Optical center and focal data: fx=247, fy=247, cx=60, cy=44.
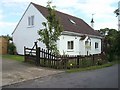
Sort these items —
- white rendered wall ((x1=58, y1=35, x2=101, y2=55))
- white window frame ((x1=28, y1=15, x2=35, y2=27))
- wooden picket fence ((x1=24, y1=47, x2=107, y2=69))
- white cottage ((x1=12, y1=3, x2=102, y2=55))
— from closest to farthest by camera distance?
wooden picket fence ((x1=24, y1=47, x2=107, y2=69)), white rendered wall ((x1=58, y1=35, x2=101, y2=55)), white cottage ((x1=12, y1=3, x2=102, y2=55)), white window frame ((x1=28, y1=15, x2=35, y2=27))

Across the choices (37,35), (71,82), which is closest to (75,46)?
(37,35)

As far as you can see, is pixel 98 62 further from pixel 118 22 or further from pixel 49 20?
pixel 118 22

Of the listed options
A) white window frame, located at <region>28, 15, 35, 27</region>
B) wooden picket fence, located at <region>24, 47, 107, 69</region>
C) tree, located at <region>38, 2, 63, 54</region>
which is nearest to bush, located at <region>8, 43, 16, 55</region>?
white window frame, located at <region>28, 15, 35, 27</region>

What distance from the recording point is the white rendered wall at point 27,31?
97.0 feet

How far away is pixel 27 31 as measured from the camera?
31.1 m

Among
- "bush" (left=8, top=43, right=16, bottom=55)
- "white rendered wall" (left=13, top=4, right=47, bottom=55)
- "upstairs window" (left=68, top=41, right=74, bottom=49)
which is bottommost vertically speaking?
"bush" (left=8, top=43, right=16, bottom=55)

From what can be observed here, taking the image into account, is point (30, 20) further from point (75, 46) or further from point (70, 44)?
point (75, 46)

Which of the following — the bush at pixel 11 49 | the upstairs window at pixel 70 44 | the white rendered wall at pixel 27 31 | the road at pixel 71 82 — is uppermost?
the white rendered wall at pixel 27 31

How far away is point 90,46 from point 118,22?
5.52 meters

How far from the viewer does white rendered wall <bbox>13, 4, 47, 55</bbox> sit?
29.6 m

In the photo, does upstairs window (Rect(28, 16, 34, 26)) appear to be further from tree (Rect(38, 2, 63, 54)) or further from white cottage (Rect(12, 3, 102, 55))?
tree (Rect(38, 2, 63, 54))

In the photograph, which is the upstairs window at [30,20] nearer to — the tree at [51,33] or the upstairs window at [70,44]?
the upstairs window at [70,44]

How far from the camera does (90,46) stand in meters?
36.0

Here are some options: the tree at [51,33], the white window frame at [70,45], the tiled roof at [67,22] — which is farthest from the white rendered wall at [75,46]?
the tree at [51,33]
